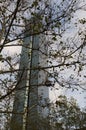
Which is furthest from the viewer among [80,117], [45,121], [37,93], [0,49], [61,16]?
[80,117]

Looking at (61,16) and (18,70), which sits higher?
(61,16)

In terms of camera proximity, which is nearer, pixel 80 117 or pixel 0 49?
pixel 0 49

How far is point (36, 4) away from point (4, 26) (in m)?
1.57

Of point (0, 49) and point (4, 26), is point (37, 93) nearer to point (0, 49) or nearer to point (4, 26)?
point (4, 26)

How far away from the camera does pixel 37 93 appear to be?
11.2m

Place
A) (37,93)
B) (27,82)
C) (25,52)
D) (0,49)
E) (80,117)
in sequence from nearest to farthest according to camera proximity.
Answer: (0,49), (27,82), (25,52), (37,93), (80,117)

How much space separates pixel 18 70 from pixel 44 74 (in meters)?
0.93

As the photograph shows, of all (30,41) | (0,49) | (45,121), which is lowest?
(45,121)

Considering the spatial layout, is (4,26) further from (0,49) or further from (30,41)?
(0,49)

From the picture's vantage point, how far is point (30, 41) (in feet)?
31.9

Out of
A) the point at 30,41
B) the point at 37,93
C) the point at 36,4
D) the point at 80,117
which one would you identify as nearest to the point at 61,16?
the point at 36,4

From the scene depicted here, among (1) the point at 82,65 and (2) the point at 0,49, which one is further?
(1) the point at 82,65

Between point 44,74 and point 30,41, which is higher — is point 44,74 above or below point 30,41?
below

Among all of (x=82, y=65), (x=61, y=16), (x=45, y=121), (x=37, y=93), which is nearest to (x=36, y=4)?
(x=61, y=16)
